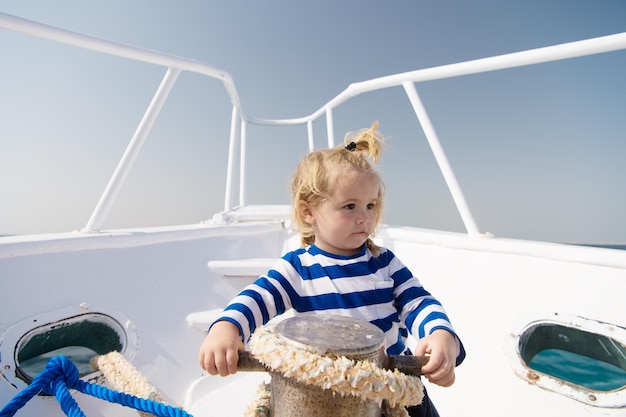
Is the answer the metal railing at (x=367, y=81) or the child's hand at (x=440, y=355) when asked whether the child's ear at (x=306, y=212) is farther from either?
the metal railing at (x=367, y=81)

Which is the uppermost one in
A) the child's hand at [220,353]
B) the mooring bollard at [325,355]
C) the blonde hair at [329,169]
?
the blonde hair at [329,169]

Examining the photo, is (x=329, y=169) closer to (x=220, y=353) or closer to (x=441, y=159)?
(x=220, y=353)

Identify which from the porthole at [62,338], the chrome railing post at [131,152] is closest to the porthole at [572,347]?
the porthole at [62,338]

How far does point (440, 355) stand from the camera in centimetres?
66

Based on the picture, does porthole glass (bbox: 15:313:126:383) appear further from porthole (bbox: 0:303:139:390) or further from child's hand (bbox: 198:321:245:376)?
child's hand (bbox: 198:321:245:376)

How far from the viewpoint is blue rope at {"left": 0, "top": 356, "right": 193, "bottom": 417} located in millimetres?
596

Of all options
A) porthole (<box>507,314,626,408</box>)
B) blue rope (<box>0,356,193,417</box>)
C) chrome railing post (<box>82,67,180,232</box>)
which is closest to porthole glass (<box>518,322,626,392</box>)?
porthole (<box>507,314,626,408</box>)

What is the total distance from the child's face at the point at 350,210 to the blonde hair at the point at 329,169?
0.07 ft

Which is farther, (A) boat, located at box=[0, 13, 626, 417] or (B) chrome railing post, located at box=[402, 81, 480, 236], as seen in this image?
(B) chrome railing post, located at box=[402, 81, 480, 236]

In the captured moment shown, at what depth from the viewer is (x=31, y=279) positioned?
1.31 meters

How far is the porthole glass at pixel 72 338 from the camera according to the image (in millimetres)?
1287

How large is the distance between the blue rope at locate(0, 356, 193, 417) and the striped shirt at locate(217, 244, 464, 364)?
0.29 metres

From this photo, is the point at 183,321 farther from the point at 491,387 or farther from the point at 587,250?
the point at 587,250

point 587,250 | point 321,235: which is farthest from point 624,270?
point 321,235
